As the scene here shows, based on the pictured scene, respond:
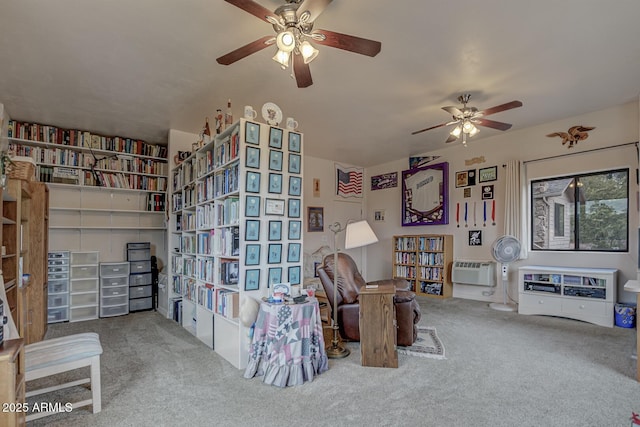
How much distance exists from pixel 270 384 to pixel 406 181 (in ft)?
17.1

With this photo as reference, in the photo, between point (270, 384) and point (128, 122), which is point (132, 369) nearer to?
point (270, 384)

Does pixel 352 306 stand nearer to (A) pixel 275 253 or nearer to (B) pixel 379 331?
(B) pixel 379 331

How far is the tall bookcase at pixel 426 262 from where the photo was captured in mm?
5883

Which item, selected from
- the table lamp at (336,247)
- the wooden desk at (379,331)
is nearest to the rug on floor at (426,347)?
the wooden desk at (379,331)

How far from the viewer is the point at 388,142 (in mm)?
5812

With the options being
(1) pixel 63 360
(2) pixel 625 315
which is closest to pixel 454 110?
(2) pixel 625 315

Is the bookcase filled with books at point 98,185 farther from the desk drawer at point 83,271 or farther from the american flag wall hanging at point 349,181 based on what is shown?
the american flag wall hanging at point 349,181

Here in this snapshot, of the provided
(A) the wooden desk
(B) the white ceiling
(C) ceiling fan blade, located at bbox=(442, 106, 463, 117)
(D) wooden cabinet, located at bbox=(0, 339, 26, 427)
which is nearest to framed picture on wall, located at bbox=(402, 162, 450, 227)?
(B) the white ceiling

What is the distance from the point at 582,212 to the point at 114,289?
6.81m

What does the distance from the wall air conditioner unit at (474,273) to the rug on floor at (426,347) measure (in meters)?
2.10

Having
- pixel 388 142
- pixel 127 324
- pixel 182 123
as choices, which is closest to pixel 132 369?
pixel 127 324

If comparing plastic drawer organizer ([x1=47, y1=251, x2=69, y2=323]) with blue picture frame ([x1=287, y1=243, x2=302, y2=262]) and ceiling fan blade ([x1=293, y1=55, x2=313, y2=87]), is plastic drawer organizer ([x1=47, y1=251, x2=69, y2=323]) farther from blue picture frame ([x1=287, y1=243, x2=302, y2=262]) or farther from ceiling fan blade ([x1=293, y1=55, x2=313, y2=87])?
ceiling fan blade ([x1=293, y1=55, x2=313, y2=87])

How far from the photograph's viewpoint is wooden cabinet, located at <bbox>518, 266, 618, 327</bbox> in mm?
3988

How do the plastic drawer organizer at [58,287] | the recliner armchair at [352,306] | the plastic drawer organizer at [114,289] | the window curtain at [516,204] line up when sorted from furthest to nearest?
→ the window curtain at [516,204], the plastic drawer organizer at [114,289], the plastic drawer organizer at [58,287], the recliner armchair at [352,306]
